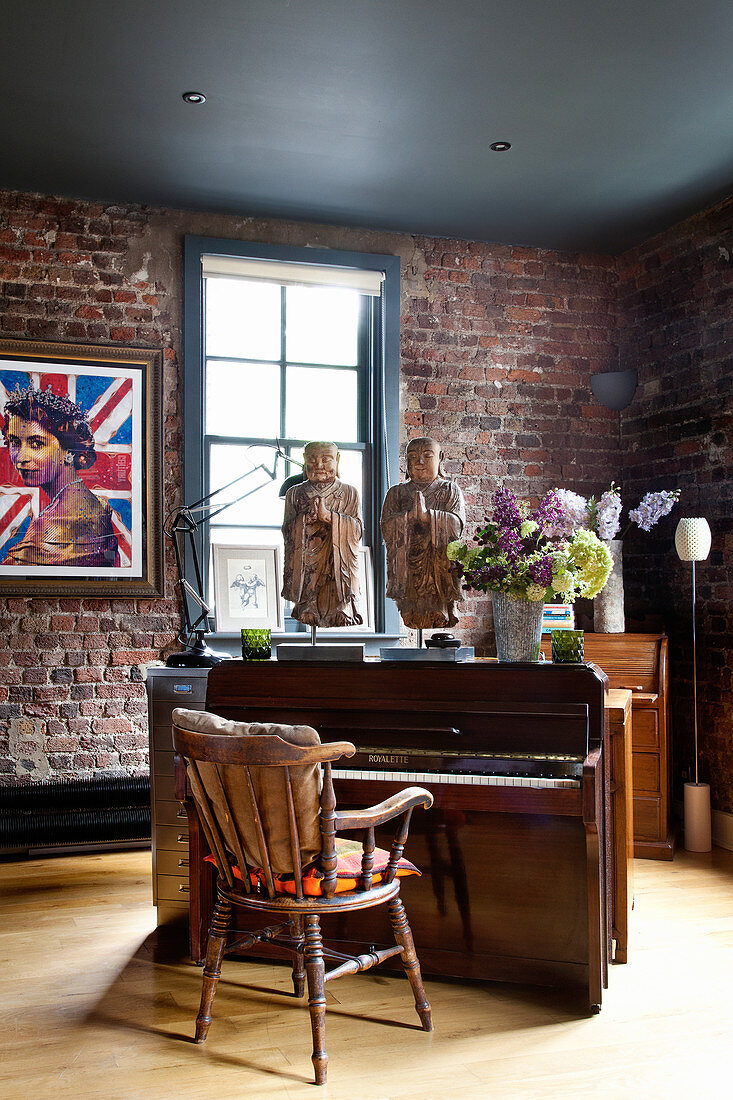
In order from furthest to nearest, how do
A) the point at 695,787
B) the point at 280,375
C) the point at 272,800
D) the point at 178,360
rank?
1. the point at 280,375
2. the point at 178,360
3. the point at 695,787
4. the point at 272,800

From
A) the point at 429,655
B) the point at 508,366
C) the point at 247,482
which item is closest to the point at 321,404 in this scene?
the point at 247,482

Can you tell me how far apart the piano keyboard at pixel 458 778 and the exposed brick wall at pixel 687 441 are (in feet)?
8.20

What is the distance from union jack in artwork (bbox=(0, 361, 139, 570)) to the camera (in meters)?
5.02

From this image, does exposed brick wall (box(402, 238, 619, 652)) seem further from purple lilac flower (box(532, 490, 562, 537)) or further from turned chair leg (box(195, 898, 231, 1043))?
turned chair leg (box(195, 898, 231, 1043))

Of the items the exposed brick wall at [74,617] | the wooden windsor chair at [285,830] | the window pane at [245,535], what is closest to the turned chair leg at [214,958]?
the wooden windsor chair at [285,830]

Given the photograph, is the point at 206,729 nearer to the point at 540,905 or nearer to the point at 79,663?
the point at 540,905

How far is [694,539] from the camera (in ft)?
16.3

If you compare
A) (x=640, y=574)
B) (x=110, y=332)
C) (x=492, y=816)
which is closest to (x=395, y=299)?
(x=110, y=332)

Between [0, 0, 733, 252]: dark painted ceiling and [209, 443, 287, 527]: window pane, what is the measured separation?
1340mm

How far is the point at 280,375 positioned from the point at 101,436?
107 centimetres

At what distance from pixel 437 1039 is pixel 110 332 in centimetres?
385

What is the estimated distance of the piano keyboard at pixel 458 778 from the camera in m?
2.95

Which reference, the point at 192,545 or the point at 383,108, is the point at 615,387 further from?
the point at 192,545

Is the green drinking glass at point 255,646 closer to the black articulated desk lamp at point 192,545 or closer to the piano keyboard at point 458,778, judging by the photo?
the piano keyboard at point 458,778
